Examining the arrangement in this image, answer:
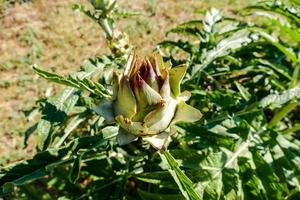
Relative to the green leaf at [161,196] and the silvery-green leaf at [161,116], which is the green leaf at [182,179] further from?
the green leaf at [161,196]

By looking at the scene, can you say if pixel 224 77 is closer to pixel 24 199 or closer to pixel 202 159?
pixel 202 159

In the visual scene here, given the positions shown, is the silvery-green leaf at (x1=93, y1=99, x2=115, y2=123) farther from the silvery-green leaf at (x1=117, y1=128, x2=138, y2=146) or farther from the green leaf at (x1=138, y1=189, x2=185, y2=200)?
the green leaf at (x1=138, y1=189, x2=185, y2=200)

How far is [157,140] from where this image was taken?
0.86m

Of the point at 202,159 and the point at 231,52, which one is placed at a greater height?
the point at 231,52

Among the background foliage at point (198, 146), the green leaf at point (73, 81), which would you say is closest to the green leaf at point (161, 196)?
the background foliage at point (198, 146)

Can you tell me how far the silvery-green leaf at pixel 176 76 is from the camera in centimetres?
84

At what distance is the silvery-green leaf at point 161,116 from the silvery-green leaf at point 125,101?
3cm

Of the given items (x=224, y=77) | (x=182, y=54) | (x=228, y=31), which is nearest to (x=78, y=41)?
(x=182, y=54)

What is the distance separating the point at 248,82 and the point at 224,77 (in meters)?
0.09

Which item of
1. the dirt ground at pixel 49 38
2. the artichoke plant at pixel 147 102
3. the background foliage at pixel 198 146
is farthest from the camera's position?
the dirt ground at pixel 49 38

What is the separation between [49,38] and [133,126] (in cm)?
192

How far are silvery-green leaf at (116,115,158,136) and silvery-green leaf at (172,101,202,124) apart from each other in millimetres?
58

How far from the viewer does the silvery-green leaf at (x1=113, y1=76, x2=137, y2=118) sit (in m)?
0.82

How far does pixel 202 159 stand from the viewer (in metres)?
1.18
